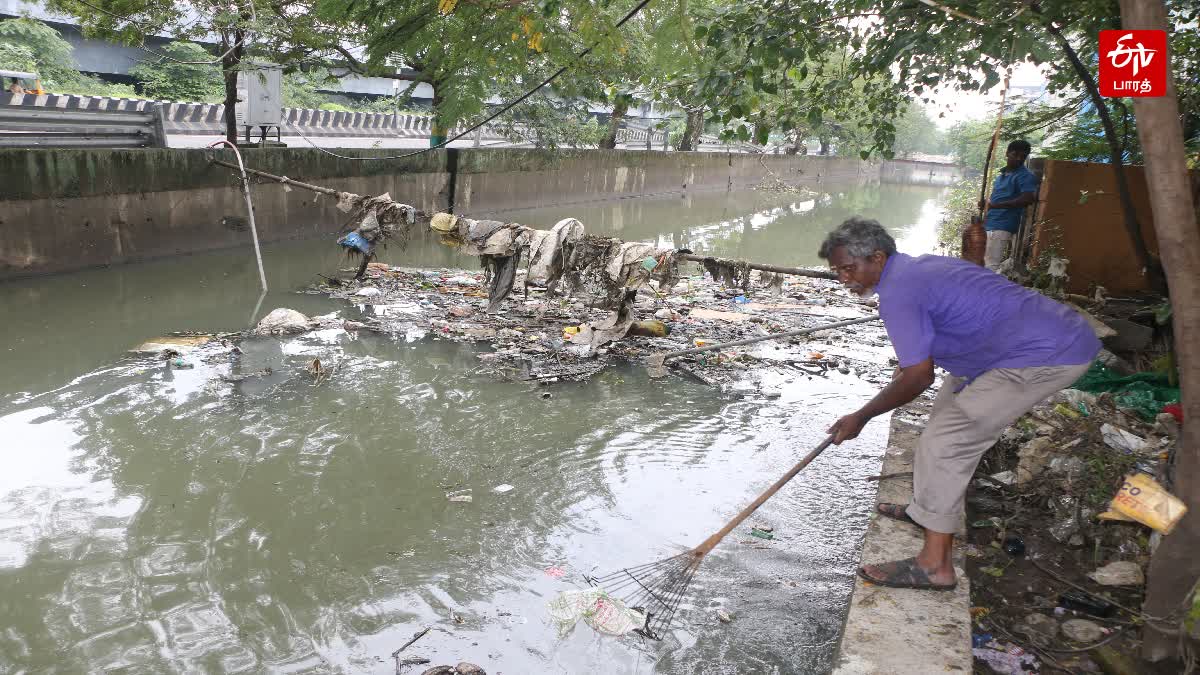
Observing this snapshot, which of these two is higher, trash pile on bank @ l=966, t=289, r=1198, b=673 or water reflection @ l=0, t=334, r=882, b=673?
trash pile on bank @ l=966, t=289, r=1198, b=673

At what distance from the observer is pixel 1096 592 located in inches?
121

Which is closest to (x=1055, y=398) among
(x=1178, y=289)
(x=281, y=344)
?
(x=1178, y=289)

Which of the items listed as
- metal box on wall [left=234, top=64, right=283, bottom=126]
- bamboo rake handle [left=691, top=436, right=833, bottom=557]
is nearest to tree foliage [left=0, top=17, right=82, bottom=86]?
metal box on wall [left=234, top=64, right=283, bottom=126]

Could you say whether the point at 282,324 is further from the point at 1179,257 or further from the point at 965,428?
the point at 1179,257

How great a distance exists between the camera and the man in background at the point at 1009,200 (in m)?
6.34

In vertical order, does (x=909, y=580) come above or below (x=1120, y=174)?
below

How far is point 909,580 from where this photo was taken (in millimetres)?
2867

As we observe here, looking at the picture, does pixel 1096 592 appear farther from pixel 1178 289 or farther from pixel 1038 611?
pixel 1178 289

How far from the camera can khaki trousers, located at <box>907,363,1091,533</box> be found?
105 inches

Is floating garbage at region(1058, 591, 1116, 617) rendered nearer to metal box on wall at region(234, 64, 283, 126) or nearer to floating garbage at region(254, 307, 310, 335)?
floating garbage at region(254, 307, 310, 335)

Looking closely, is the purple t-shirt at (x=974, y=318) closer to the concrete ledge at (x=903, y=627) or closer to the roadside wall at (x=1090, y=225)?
the concrete ledge at (x=903, y=627)

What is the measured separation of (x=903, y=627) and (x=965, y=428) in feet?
2.18

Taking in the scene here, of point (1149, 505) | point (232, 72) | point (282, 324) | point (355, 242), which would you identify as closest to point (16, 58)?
point (232, 72)

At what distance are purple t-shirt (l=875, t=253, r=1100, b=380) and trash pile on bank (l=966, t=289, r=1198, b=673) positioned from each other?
435 millimetres
